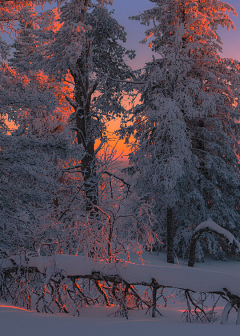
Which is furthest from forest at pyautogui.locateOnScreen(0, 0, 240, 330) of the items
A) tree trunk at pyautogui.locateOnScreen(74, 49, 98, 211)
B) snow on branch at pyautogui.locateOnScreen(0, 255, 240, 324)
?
snow on branch at pyautogui.locateOnScreen(0, 255, 240, 324)

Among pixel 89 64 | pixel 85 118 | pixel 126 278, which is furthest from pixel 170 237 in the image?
pixel 126 278

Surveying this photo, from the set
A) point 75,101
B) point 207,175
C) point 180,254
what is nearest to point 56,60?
point 75,101

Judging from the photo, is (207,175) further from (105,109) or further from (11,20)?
(11,20)

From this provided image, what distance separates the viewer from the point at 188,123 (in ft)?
56.2

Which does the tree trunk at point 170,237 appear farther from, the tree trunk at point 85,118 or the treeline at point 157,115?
the tree trunk at point 85,118

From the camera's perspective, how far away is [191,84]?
15109 mm

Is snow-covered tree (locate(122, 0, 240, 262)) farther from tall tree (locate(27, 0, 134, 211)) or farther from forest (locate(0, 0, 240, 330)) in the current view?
tall tree (locate(27, 0, 134, 211))

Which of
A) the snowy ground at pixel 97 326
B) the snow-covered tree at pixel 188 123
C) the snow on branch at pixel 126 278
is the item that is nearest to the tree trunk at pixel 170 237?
the snow-covered tree at pixel 188 123

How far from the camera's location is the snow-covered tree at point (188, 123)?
1480 centimetres

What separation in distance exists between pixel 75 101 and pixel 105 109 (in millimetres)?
1544

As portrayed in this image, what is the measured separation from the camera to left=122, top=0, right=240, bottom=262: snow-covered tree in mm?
14797

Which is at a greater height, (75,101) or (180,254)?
(75,101)

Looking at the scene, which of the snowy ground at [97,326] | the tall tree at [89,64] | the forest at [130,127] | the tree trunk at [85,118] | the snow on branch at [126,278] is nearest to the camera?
the snowy ground at [97,326]

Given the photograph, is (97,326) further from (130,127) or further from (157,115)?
(130,127)
